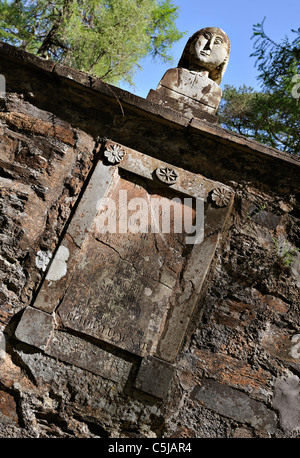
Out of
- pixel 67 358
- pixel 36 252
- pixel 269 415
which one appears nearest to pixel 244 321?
pixel 269 415

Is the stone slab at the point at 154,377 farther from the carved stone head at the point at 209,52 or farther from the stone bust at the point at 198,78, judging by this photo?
the carved stone head at the point at 209,52

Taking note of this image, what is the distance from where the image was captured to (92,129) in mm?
3592

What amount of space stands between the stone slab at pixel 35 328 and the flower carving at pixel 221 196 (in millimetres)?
1763

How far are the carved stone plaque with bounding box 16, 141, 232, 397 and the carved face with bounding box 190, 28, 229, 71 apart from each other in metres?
1.48

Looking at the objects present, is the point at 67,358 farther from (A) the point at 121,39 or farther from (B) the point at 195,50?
(A) the point at 121,39

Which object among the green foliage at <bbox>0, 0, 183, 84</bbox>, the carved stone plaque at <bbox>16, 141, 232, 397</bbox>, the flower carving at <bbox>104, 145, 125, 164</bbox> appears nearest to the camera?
the carved stone plaque at <bbox>16, 141, 232, 397</bbox>

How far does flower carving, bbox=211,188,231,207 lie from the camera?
3.48 m

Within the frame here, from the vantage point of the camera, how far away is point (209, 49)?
4223 millimetres

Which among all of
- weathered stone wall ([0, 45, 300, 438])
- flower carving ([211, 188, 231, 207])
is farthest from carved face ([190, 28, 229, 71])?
flower carving ([211, 188, 231, 207])

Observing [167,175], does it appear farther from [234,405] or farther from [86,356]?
[234,405]

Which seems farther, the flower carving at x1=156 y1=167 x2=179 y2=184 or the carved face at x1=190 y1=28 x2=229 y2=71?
the carved face at x1=190 y1=28 x2=229 y2=71

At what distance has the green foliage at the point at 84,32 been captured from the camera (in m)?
10.5

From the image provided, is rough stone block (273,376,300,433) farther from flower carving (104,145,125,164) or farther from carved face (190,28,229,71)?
carved face (190,28,229,71)

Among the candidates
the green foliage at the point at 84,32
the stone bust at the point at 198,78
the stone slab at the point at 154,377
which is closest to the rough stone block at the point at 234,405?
the stone slab at the point at 154,377
